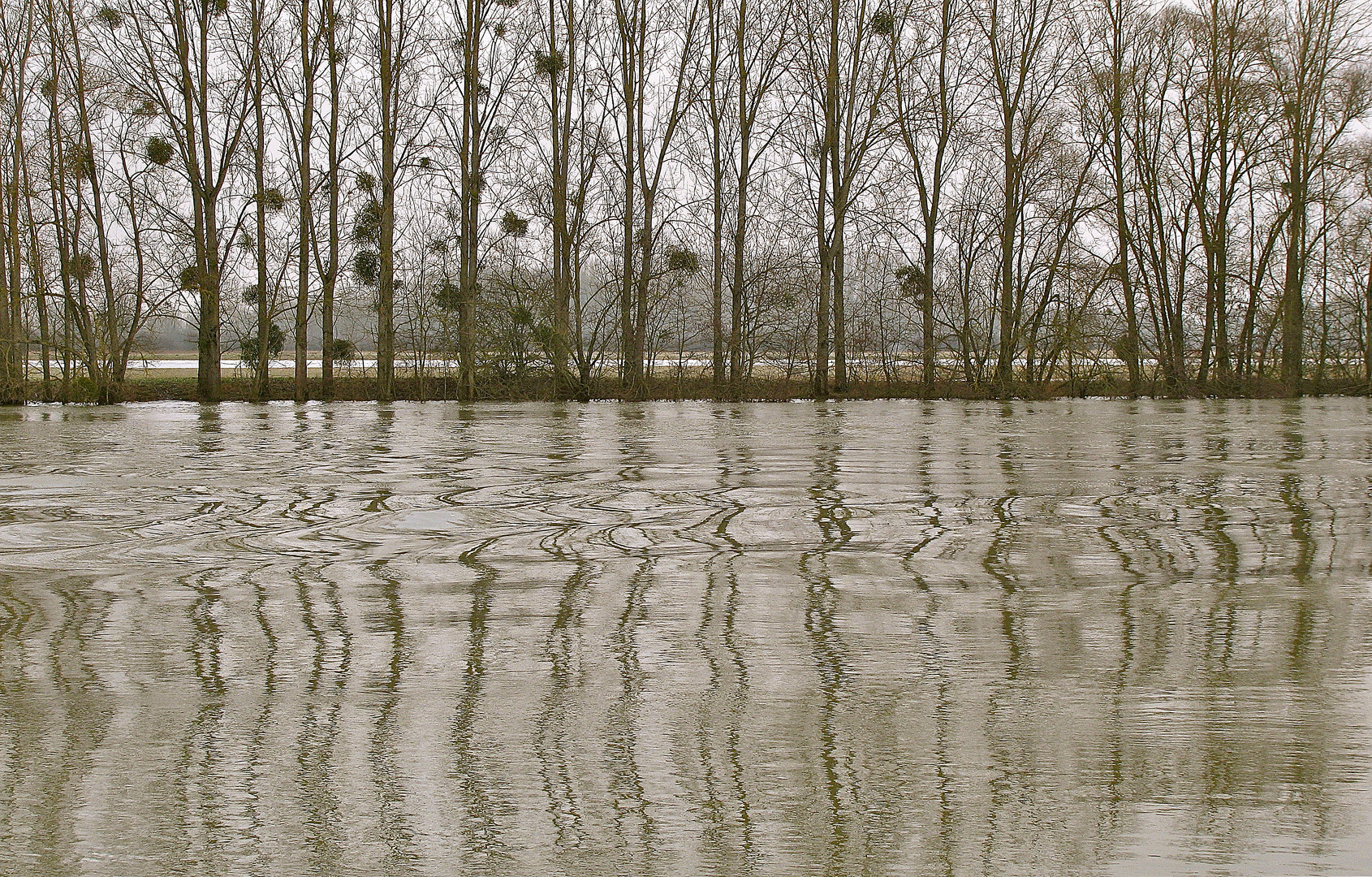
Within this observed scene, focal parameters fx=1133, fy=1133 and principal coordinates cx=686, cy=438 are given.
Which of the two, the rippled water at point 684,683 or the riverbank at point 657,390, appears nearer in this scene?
the rippled water at point 684,683

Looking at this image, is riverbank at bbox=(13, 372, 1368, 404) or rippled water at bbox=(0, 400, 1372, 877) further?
riverbank at bbox=(13, 372, 1368, 404)

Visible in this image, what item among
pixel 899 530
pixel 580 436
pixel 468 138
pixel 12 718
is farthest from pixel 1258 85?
pixel 12 718

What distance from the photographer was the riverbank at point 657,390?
20312 millimetres

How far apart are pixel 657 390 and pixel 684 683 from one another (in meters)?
19.4

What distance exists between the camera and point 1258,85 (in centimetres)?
2392

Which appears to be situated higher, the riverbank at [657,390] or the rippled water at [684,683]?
the riverbank at [657,390]

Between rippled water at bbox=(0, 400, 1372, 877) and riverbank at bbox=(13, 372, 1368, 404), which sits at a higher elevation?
riverbank at bbox=(13, 372, 1368, 404)

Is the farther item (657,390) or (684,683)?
(657,390)

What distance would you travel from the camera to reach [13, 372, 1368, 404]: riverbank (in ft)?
66.6

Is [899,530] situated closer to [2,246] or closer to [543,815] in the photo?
[543,815]

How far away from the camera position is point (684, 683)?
7.98ft

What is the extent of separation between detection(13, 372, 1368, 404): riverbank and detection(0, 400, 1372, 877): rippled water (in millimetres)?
14864

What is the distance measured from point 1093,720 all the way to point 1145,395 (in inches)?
947

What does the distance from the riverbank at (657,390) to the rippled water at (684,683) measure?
14.9m
